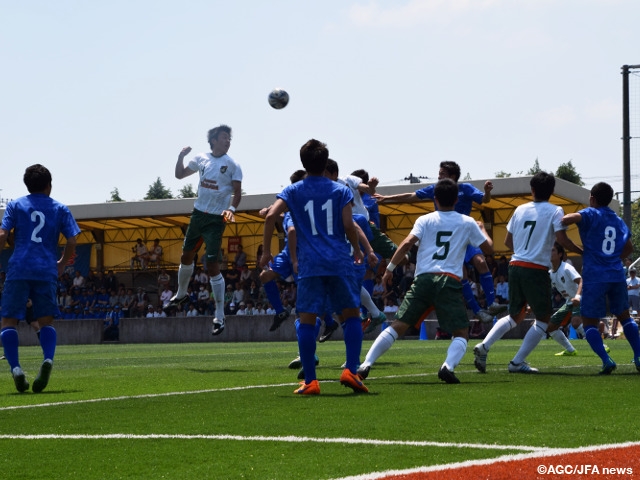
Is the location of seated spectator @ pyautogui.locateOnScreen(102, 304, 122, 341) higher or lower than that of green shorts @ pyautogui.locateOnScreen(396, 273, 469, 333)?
lower

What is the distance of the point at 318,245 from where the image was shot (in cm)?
902

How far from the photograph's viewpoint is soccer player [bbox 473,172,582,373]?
35.9 feet

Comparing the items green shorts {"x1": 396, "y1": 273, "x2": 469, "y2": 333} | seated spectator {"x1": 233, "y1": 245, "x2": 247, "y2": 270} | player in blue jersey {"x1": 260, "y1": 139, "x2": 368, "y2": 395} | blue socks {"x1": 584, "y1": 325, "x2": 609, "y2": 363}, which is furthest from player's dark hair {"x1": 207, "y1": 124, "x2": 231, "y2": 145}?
seated spectator {"x1": 233, "y1": 245, "x2": 247, "y2": 270}

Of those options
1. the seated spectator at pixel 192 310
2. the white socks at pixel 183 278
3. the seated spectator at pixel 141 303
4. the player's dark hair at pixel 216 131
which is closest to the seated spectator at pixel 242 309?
the seated spectator at pixel 192 310

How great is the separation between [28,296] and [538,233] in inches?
201

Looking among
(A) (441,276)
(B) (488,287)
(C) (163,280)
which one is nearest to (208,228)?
Answer: (B) (488,287)

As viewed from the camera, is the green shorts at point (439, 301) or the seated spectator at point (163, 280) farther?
the seated spectator at point (163, 280)

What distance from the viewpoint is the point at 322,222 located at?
9031 mm

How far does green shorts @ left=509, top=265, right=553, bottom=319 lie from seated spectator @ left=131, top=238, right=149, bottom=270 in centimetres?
3925

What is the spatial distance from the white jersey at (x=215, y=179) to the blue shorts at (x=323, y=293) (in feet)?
19.0

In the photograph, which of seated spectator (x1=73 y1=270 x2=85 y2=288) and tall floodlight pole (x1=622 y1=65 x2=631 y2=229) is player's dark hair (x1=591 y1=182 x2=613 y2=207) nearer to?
tall floodlight pole (x1=622 y1=65 x2=631 y2=229)

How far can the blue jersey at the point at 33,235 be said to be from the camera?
10414 millimetres

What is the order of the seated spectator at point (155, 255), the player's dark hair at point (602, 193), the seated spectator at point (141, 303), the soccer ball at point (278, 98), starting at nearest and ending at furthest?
the player's dark hair at point (602, 193), the soccer ball at point (278, 98), the seated spectator at point (141, 303), the seated spectator at point (155, 255)

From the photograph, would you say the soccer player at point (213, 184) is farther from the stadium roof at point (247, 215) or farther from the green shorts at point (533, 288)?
the stadium roof at point (247, 215)
